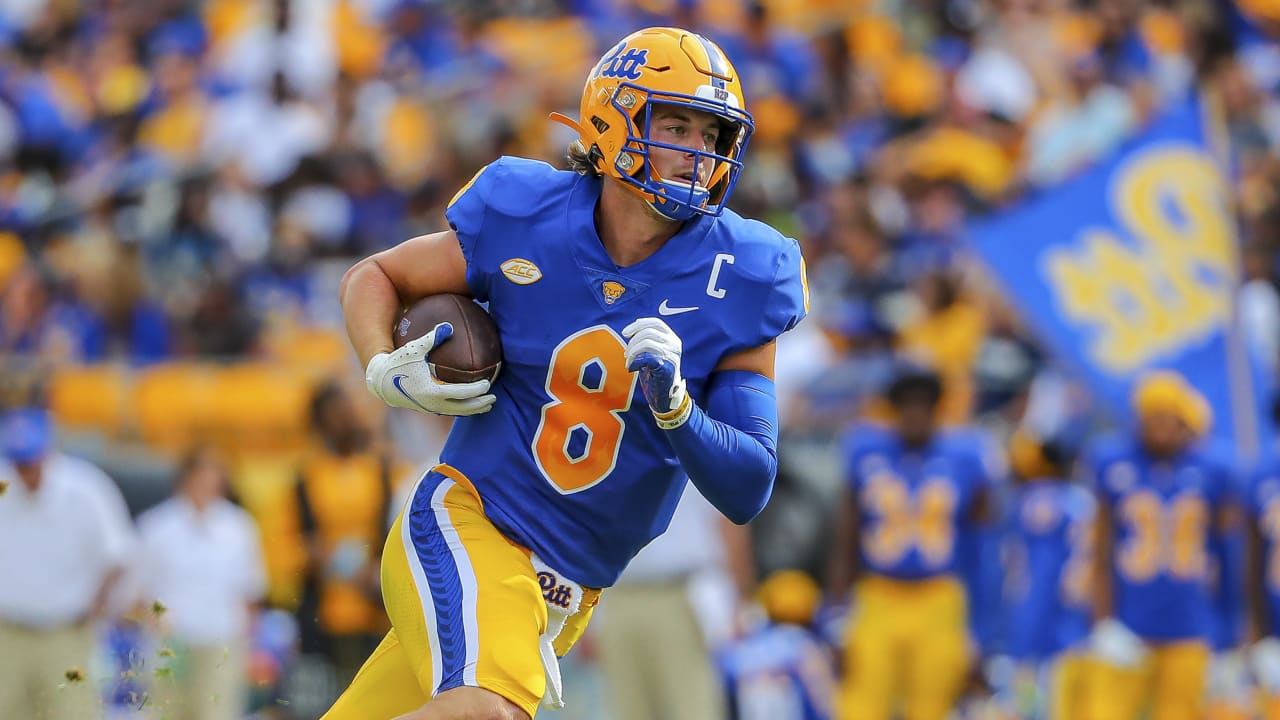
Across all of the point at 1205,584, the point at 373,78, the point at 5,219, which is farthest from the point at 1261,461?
the point at 5,219

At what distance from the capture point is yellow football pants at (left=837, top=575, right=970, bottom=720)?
8.37m

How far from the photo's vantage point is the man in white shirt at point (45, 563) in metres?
8.09

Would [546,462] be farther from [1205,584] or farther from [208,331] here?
[208,331]

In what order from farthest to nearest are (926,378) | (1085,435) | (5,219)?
(5,219), (1085,435), (926,378)

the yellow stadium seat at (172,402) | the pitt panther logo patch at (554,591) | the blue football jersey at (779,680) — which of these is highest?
the pitt panther logo patch at (554,591)

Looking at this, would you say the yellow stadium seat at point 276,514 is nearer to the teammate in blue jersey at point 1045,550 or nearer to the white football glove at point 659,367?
the teammate in blue jersey at point 1045,550

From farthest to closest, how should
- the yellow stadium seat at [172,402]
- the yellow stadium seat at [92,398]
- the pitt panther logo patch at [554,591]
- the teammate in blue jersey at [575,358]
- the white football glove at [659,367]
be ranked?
1. the yellow stadium seat at [92,398]
2. the yellow stadium seat at [172,402]
3. the pitt panther logo patch at [554,591]
4. the teammate in blue jersey at [575,358]
5. the white football glove at [659,367]

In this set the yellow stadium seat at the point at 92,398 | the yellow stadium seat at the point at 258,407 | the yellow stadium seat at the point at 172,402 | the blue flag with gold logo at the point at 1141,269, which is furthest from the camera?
the yellow stadium seat at the point at 92,398

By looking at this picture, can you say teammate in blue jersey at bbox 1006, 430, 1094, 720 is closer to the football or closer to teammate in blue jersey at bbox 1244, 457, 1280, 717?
teammate in blue jersey at bbox 1244, 457, 1280, 717

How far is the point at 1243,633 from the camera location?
8359mm

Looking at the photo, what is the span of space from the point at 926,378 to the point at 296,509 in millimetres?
2970

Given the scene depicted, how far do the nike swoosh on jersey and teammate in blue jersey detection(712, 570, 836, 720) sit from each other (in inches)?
173

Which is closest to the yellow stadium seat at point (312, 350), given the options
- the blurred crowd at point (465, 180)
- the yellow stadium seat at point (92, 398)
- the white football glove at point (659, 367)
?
the blurred crowd at point (465, 180)

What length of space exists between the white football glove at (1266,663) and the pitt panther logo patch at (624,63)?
512 centimetres
